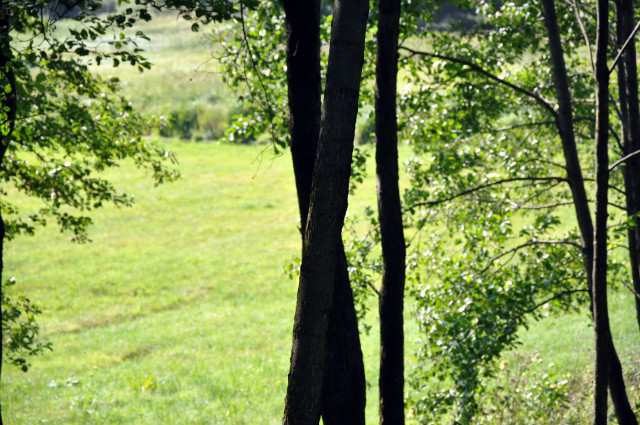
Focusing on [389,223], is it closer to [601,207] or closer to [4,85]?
[601,207]

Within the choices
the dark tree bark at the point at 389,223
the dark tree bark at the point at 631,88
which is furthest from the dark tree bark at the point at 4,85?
the dark tree bark at the point at 631,88

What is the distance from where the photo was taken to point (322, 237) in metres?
3.79

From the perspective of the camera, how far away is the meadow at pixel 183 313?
15.1m

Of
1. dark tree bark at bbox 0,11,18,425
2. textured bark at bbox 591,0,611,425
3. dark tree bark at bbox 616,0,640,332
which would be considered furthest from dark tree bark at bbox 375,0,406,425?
dark tree bark at bbox 616,0,640,332

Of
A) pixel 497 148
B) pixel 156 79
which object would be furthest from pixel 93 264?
pixel 156 79

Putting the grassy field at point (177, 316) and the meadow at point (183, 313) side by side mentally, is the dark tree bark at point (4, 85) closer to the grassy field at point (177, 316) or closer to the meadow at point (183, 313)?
the meadow at point (183, 313)

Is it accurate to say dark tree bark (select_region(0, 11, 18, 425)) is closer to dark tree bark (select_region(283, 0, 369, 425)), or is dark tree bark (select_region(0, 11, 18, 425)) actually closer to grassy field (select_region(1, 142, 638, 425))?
grassy field (select_region(1, 142, 638, 425))

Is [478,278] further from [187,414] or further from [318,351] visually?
[187,414]

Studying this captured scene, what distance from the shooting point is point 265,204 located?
35.6 metres

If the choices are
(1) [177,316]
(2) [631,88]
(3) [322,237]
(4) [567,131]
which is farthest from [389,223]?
(1) [177,316]

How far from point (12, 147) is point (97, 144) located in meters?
1.23

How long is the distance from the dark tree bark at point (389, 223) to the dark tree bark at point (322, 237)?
2.59 meters

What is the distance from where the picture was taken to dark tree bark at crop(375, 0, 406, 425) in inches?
252

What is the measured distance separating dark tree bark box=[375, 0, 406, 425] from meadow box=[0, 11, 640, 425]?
47.9 inches
